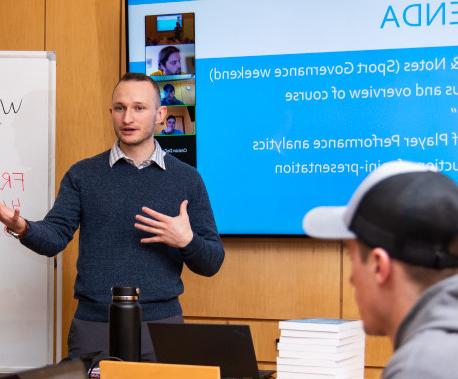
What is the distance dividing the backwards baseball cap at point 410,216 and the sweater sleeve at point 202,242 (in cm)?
168

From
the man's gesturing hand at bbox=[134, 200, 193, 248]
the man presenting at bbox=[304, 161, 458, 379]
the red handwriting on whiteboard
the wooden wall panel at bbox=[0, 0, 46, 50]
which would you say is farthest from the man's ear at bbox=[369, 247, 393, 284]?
the wooden wall panel at bbox=[0, 0, 46, 50]

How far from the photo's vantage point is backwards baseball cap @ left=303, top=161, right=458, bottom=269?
108cm

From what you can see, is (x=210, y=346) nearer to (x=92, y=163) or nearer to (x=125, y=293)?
(x=125, y=293)

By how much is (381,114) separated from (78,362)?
8.64ft

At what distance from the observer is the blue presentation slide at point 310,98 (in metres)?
3.59

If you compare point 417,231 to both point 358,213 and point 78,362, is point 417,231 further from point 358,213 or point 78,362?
point 78,362

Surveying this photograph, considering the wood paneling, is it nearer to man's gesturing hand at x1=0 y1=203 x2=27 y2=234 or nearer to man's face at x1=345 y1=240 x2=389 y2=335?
man's gesturing hand at x1=0 y1=203 x2=27 y2=234

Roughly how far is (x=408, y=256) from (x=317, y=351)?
4.24 feet

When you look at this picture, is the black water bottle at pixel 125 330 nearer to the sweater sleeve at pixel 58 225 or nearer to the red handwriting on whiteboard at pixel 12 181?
the sweater sleeve at pixel 58 225

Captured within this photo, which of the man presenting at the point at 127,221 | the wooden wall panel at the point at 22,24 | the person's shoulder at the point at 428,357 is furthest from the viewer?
the wooden wall panel at the point at 22,24

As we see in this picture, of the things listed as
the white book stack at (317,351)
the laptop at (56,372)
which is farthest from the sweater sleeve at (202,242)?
the laptop at (56,372)

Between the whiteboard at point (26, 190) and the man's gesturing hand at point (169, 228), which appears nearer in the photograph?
the man's gesturing hand at point (169, 228)

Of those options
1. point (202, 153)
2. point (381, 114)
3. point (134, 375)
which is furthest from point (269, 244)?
point (134, 375)

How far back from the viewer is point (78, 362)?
4.15 ft
